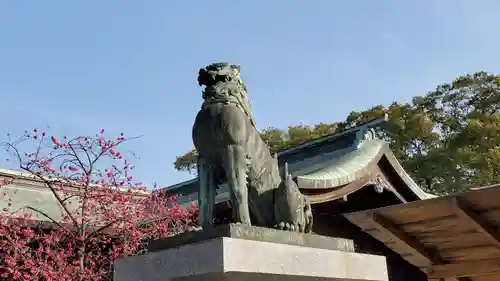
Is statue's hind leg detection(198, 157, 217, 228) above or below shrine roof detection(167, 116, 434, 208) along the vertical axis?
below

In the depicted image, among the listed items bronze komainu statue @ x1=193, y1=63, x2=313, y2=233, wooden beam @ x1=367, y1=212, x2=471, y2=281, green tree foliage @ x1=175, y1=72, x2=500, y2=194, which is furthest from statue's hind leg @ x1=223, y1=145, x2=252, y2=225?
green tree foliage @ x1=175, y1=72, x2=500, y2=194

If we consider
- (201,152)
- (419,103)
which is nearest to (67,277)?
(201,152)

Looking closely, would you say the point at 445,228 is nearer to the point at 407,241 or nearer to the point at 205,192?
the point at 407,241

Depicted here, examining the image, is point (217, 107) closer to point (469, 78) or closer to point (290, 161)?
point (290, 161)

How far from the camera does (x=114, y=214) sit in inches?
354

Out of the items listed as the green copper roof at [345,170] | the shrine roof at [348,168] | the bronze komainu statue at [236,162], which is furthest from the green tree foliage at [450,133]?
the bronze komainu statue at [236,162]

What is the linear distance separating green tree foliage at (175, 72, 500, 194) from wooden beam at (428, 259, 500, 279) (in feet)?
35.5

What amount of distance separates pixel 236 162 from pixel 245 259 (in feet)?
2.82

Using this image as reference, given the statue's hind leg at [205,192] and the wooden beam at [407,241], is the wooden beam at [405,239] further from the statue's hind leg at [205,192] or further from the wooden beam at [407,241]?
the statue's hind leg at [205,192]

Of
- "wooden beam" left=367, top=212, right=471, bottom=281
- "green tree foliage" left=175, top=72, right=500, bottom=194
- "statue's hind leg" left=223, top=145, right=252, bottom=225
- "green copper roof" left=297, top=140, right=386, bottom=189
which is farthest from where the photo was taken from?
"green tree foliage" left=175, top=72, right=500, bottom=194

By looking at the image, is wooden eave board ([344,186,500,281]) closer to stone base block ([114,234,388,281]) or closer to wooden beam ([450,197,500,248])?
wooden beam ([450,197,500,248])

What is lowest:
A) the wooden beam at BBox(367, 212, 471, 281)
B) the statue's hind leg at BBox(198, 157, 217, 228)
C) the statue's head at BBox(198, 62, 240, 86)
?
the statue's hind leg at BBox(198, 157, 217, 228)

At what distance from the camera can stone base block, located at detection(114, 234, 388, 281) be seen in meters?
2.84

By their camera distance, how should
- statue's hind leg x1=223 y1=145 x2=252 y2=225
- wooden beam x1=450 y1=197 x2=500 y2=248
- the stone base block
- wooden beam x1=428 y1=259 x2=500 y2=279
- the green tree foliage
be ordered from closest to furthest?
the stone base block
statue's hind leg x1=223 y1=145 x2=252 y2=225
wooden beam x1=450 y1=197 x2=500 y2=248
wooden beam x1=428 y1=259 x2=500 y2=279
the green tree foliage
